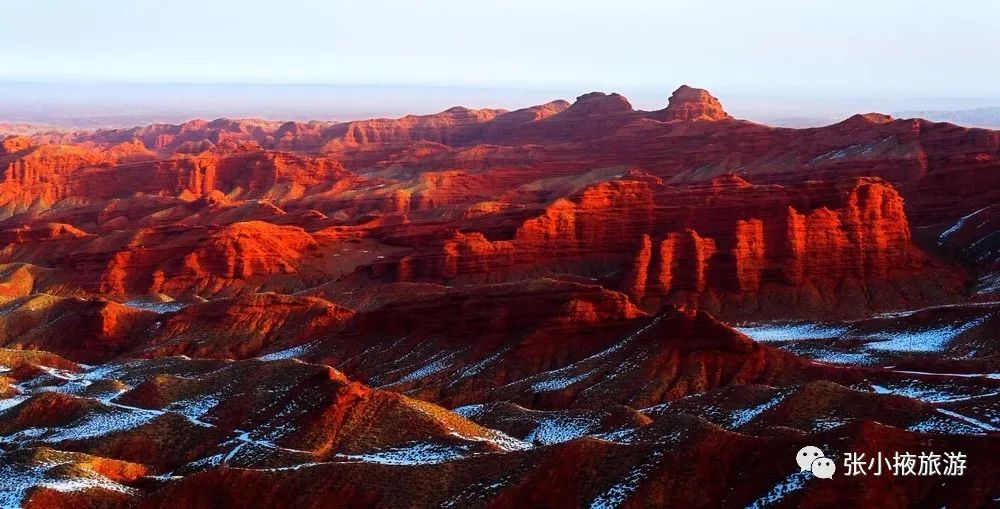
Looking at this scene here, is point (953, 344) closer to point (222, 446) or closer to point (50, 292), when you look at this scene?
point (222, 446)

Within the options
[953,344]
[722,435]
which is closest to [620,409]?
[722,435]

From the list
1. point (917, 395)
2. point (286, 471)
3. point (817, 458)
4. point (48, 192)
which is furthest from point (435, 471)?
point (48, 192)

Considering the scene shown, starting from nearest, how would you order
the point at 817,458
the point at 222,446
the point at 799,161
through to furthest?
the point at 817,458
the point at 222,446
the point at 799,161

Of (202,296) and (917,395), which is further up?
(917,395)

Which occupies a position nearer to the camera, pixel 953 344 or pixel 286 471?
pixel 286 471

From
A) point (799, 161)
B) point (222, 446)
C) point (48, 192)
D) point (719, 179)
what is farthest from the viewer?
point (48, 192)

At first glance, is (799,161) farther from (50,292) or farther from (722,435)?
(722,435)
